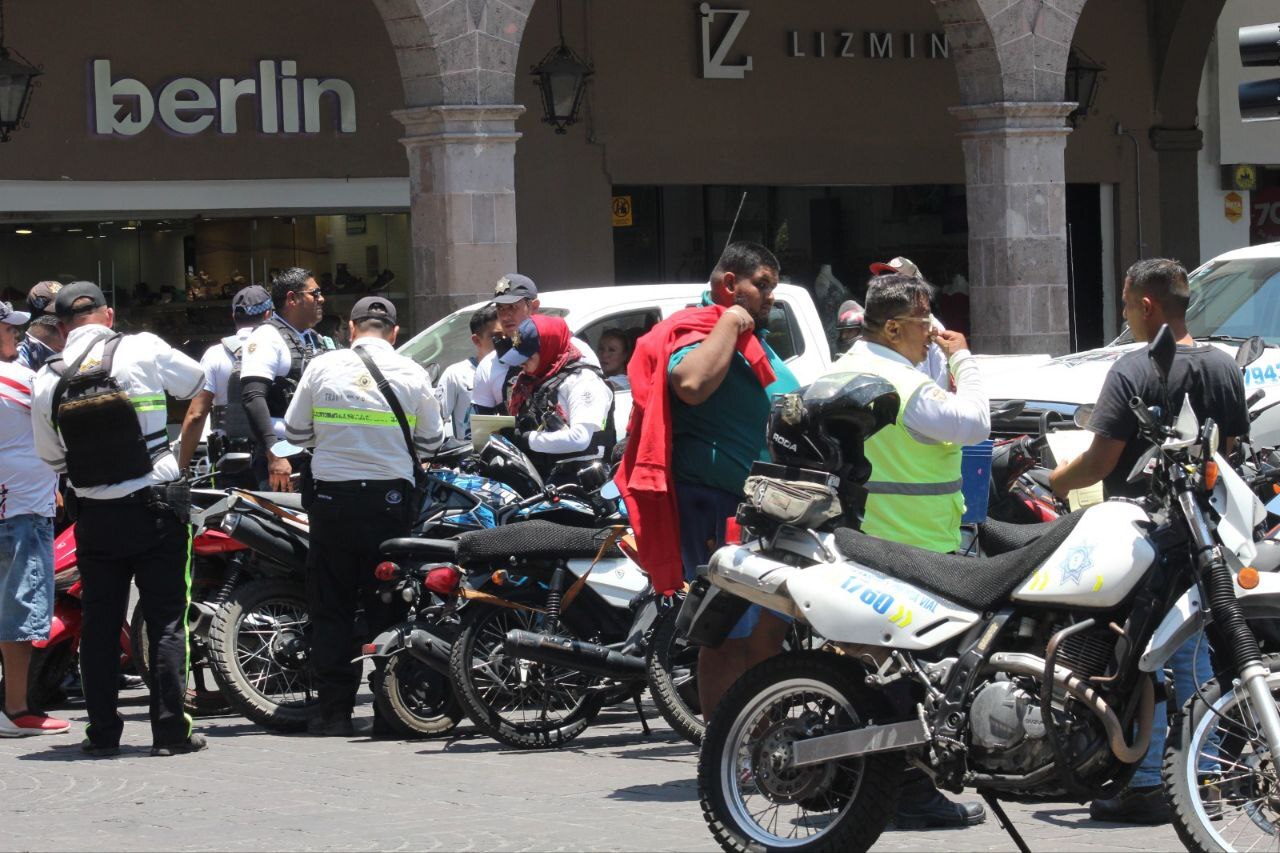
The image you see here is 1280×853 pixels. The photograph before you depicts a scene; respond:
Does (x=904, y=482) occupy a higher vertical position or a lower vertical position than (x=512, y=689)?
higher

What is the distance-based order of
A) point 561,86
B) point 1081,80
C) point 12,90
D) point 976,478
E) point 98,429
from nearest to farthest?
point 976,478
point 98,429
point 12,90
point 561,86
point 1081,80

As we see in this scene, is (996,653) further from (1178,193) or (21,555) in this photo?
(1178,193)

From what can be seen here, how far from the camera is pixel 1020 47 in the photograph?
16375mm

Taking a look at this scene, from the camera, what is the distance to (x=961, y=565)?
17.0 ft

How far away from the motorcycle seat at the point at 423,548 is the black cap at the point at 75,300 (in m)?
1.52

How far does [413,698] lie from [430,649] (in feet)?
1.43

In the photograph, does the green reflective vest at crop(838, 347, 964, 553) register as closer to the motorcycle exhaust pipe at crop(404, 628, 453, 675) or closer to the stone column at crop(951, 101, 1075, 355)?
the motorcycle exhaust pipe at crop(404, 628, 453, 675)

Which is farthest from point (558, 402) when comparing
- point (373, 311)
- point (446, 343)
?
point (446, 343)

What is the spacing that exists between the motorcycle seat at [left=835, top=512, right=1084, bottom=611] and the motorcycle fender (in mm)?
346

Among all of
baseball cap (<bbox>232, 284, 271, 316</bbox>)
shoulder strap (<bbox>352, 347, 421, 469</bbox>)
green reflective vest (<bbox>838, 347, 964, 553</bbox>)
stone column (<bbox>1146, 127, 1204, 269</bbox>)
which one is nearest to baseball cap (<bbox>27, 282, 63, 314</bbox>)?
baseball cap (<bbox>232, 284, 271, 316</bbox>)

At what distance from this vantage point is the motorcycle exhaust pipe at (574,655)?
7.14 m

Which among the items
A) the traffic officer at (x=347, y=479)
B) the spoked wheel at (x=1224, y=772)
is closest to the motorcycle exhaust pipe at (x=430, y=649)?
the traffic officer at (x=347, y=479)

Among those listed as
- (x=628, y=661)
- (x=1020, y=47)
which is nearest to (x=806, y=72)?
(x=1020, y=47)

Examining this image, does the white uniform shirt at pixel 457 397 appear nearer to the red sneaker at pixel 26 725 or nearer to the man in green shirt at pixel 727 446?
the red sneaker at pixel 26 725
